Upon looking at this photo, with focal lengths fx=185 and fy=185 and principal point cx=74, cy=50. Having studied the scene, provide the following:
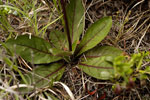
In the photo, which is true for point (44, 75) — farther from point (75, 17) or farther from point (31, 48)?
point (75, 17)

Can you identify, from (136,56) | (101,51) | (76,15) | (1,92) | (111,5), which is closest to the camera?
(136,56)

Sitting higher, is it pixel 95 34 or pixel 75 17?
pixel 75 17

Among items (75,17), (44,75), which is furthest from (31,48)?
(75,17)

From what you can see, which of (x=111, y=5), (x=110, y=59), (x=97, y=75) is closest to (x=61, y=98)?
(x=97, y=75)

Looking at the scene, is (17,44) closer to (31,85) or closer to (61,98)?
(31,85)

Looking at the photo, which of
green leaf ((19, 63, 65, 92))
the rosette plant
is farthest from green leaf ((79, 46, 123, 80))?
green leaf ((19, 63, 65, 92))

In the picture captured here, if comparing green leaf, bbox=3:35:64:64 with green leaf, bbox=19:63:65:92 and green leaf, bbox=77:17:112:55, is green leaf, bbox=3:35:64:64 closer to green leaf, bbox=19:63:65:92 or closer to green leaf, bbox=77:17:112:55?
green leaf, bbox=19:63:65:92
